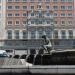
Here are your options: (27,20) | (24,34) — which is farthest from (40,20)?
(24,34)

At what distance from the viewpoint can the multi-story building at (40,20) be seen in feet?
277

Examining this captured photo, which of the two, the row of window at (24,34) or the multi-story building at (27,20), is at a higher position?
the multi-story building at (27,20)

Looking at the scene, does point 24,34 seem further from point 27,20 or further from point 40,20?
point 40,20

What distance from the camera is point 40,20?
84.9 meters

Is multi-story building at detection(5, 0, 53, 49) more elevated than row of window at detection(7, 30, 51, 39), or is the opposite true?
multi-story building at detection(5, 0, 53, 49)

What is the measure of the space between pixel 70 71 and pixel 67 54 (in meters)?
5.84

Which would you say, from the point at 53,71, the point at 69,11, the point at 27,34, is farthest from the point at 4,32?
the point at 53,71

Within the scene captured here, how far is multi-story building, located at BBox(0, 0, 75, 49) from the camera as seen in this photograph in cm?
8438

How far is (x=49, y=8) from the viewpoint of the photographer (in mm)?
88125

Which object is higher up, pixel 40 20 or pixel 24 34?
pixel 40 20

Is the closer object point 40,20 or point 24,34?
point 40,20

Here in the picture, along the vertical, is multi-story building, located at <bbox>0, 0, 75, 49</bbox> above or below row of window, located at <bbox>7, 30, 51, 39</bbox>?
above

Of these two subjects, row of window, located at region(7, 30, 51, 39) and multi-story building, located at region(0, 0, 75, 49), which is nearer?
multi-story building, located at region(0, 0, 75, 49)

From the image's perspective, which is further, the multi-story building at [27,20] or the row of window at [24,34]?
the row of window at [24,34]
